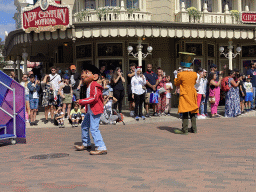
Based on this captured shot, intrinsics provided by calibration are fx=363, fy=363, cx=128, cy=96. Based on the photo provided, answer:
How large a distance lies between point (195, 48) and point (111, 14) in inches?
194

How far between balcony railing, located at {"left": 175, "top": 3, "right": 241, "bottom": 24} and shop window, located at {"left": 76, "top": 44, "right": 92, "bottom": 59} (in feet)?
15.4

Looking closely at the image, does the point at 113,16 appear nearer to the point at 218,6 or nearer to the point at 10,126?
the point at 218,6

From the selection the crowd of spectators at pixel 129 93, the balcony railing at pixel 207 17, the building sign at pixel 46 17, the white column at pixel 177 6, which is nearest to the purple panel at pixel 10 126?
the crowd of spectators at pixel 129 93

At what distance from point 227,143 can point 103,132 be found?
12.1ft

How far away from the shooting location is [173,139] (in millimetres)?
8820

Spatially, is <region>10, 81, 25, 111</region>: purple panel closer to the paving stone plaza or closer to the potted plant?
the paving stone plaza

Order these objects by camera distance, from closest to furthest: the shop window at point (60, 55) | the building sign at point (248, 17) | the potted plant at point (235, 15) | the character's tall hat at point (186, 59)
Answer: the character's tall hat at point (186, 59) < the building sign at point (248, 17) < the potted plant at point (235, 15) < the shop window at point (60, 55)

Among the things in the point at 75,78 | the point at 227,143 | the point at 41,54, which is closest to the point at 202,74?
Result: the point at 75,78

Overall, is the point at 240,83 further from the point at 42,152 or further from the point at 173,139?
the point at 42,152

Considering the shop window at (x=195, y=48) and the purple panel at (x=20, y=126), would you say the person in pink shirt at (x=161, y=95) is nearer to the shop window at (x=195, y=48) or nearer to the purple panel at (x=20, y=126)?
the shop window at (x=195, y=48)

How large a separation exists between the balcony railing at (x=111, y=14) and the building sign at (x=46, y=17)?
2.37 m

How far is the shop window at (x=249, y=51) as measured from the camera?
20.5m

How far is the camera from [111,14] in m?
17.0

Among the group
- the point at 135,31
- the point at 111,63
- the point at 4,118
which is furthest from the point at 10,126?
the point at 111,63
